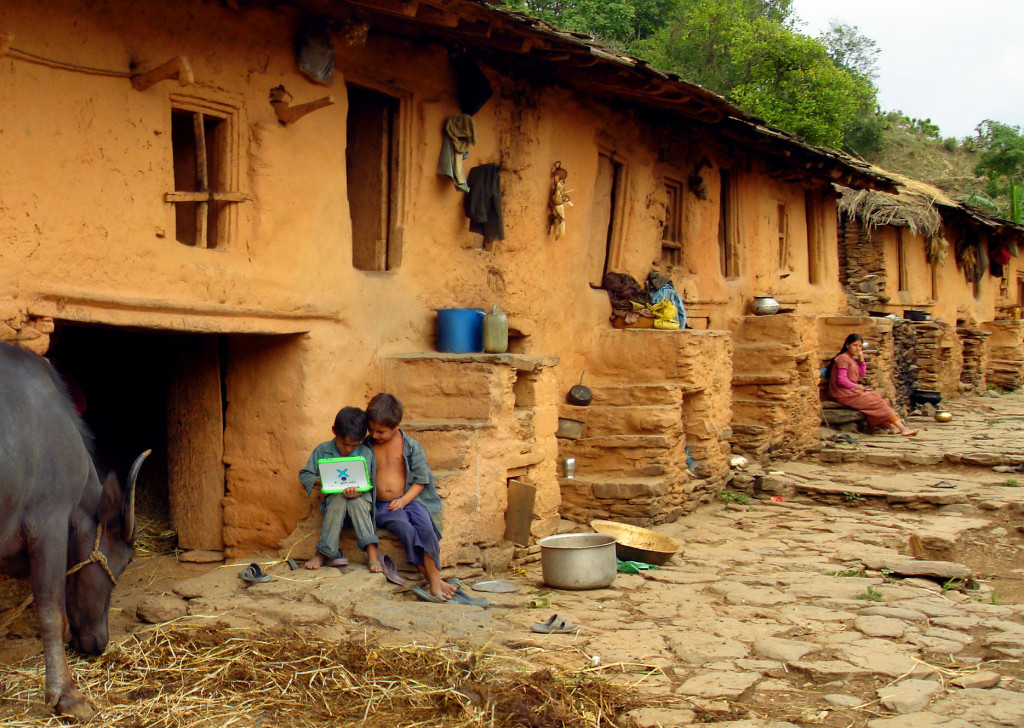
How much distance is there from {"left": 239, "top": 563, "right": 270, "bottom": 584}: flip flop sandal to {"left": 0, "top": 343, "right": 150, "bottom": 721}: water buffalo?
0.98 meters

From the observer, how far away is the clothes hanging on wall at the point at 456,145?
24.4 ft

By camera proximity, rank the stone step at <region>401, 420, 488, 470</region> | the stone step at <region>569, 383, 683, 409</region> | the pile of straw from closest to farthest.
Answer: the pile of straw
the stone step at <region>401, 420, 488, 470</region>
the stone step at <region>569, 383, 683, 409</region>

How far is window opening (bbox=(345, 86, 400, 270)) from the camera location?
7316 millimetres

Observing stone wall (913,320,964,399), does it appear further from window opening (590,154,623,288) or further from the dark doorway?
the dark doorway

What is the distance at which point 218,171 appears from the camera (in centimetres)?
608

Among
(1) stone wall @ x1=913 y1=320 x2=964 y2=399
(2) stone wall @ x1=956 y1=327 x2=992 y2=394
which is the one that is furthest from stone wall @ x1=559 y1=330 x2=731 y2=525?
(2) stone wall @ x1=956 y1=327 x2=992 y2=394

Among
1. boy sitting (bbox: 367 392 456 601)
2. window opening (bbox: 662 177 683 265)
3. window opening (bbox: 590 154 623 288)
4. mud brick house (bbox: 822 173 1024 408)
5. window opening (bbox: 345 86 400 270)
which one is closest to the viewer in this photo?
boy sitting (bbox: 367 392 456 601)

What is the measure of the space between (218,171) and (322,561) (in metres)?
2.51

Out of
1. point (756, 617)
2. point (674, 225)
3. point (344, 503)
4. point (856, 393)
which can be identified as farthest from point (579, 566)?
point (856, 393)

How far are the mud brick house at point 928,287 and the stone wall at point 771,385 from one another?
249 cm

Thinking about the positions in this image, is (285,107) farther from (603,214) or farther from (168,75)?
(603,214)

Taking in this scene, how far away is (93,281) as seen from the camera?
512cm

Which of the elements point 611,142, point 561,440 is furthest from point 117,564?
point 611,142

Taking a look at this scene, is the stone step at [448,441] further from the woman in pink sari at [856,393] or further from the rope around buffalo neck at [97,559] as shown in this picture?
the woman in pink sari at [856,393]
